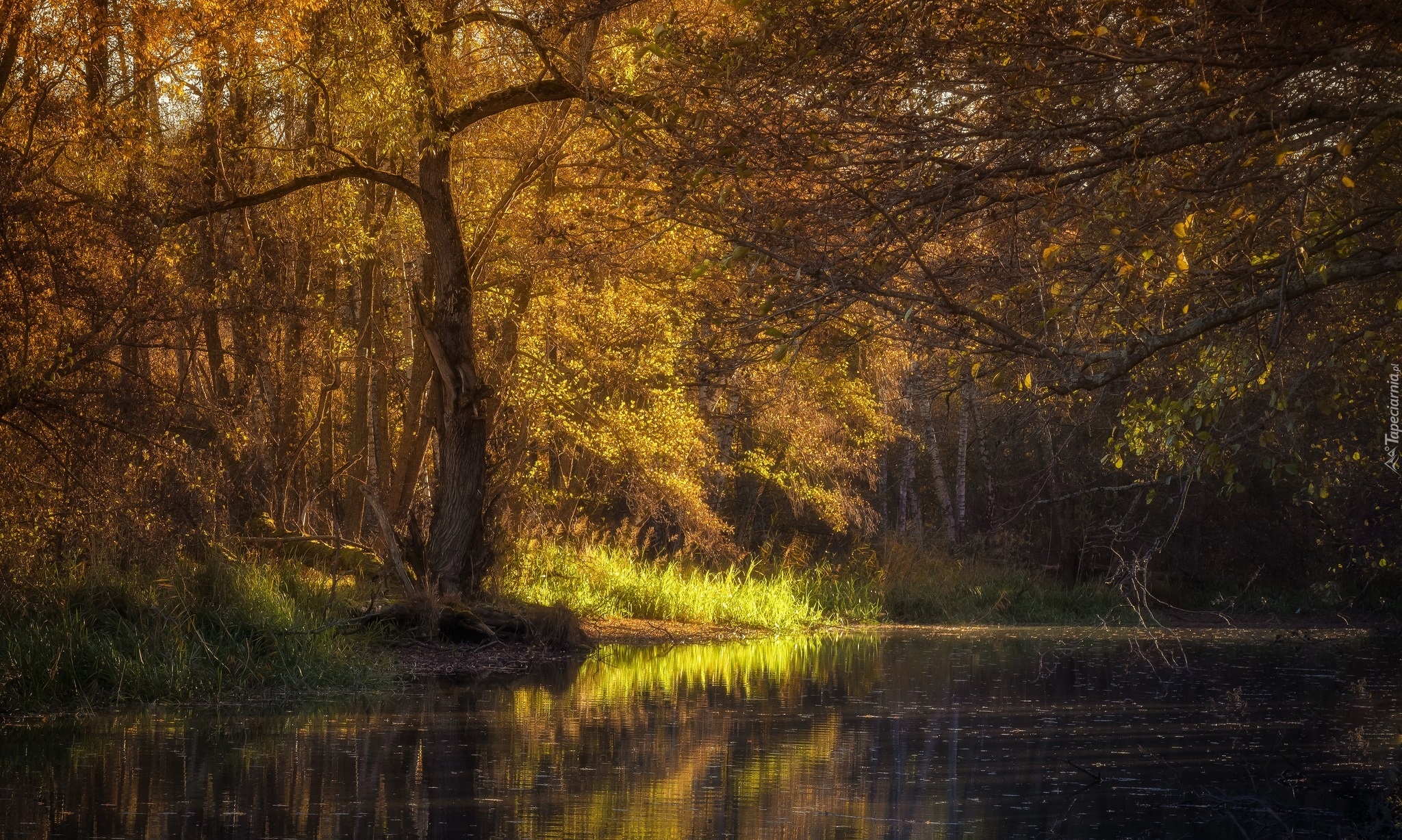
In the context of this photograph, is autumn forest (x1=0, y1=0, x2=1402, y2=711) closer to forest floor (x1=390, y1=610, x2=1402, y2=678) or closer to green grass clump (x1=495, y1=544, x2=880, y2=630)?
green grass clump (x1=495, y1=544, x2=880, y2=630)

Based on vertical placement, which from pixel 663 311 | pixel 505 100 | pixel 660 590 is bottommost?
pixel 660 590

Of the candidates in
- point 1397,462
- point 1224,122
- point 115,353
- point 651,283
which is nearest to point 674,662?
point 651,283

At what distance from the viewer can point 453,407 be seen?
18.2 meters

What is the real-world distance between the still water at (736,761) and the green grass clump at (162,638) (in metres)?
0.66

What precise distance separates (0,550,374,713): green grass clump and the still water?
2.18ft

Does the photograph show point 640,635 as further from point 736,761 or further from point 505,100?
point 736,761

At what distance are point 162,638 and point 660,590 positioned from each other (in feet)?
34.9

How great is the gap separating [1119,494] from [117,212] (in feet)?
73.6

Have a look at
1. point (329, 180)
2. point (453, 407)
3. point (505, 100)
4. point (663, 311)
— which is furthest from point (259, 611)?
point (663, 311)

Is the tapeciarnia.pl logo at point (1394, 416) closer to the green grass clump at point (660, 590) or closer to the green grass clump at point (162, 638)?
the green grass clump at point (162, 638)

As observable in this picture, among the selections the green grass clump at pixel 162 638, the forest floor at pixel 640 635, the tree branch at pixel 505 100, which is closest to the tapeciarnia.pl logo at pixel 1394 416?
the forest floor at pixel 640 635

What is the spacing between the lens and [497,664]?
52.9 feet

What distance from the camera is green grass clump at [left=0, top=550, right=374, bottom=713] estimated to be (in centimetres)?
1174

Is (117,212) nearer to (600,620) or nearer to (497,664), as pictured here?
(497,664)
